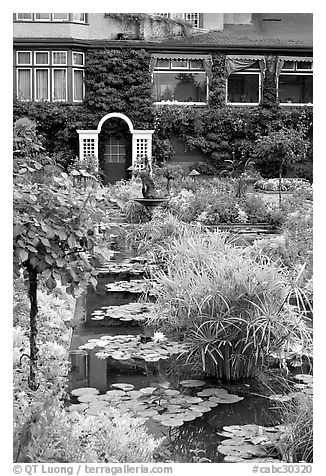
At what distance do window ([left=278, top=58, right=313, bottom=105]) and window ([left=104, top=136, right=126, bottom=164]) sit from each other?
506 cm

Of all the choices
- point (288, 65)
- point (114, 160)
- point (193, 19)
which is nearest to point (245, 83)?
point (288, 65)

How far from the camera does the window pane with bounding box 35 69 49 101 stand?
69.8 feet

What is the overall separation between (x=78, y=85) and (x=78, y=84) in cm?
3

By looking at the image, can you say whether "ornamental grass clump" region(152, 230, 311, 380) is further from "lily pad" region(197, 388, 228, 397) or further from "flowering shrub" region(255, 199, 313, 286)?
"flowering shrub" region(255, 199, 313, 286)

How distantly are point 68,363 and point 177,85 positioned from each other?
59.5 ft

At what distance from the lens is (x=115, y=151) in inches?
850

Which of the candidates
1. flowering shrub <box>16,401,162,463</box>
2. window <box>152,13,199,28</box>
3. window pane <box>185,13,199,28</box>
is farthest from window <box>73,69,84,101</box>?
flowering shrub <box>16,401,162,463</box>

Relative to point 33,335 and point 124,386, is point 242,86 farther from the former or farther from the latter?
point 33,335

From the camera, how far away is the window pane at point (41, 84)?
69.8ft

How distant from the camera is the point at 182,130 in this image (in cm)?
2138

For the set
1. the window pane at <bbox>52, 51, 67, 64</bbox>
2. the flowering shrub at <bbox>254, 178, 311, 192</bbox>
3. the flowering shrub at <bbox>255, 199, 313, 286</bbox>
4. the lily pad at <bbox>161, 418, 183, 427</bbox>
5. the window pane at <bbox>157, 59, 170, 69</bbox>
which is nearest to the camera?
the lily pad at <bbox>161, 418, 183, 427</bbox>

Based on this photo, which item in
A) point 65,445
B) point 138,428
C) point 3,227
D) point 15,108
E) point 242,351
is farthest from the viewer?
point 15,108
